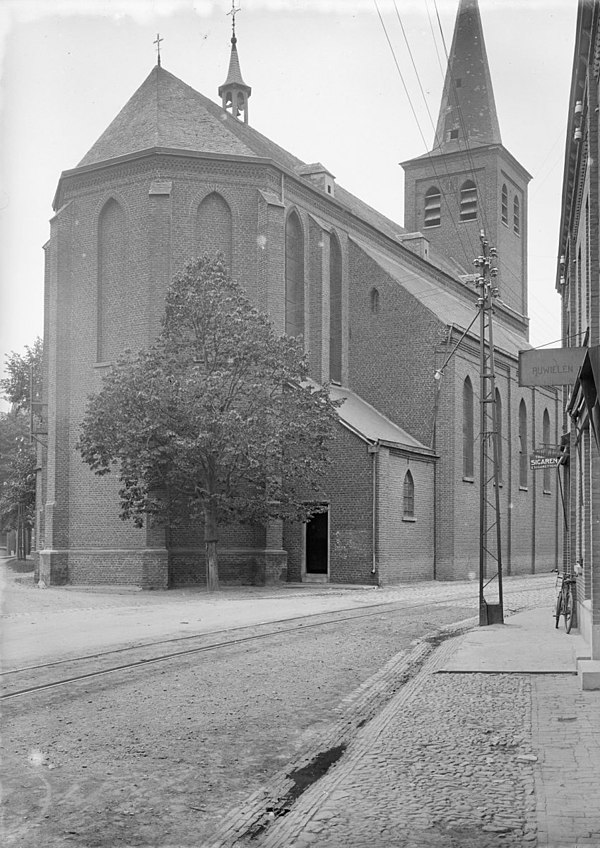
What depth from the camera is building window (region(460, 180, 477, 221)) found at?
170 ft

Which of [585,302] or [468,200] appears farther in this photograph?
[468,200]

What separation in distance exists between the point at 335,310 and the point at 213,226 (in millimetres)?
7435

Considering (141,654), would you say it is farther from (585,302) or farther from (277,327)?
(277,327)

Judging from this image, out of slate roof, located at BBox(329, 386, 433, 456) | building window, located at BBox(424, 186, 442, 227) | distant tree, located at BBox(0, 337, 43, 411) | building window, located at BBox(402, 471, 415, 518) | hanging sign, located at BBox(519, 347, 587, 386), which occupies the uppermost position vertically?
building window, located at BBox(424, 186, 442, 227)

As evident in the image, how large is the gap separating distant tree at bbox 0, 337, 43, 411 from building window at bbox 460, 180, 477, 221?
23.6m

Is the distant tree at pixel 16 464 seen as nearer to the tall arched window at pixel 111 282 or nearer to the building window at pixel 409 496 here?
the tall arched window at pixel 111 282

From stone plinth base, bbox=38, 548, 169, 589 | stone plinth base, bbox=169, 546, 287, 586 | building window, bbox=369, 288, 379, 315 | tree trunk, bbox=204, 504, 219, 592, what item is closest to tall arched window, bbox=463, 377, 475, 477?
building window, bbox=369, 288, 379, 315

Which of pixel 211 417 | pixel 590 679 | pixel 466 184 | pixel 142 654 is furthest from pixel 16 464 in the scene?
pixel 590 679

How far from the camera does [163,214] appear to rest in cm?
2884

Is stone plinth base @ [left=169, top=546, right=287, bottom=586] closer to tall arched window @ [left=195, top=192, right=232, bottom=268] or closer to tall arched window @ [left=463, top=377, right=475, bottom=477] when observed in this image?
tall arched window @ [left=195, top=192, right=232, bottom=268]

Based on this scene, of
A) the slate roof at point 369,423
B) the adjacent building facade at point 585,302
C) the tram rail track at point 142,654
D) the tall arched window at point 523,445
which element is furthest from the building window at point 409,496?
the adjacent building facade at point 585,302

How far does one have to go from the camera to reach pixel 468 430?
35.6 metres

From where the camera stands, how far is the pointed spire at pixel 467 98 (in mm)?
48031

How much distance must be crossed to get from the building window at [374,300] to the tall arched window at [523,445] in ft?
32.8
